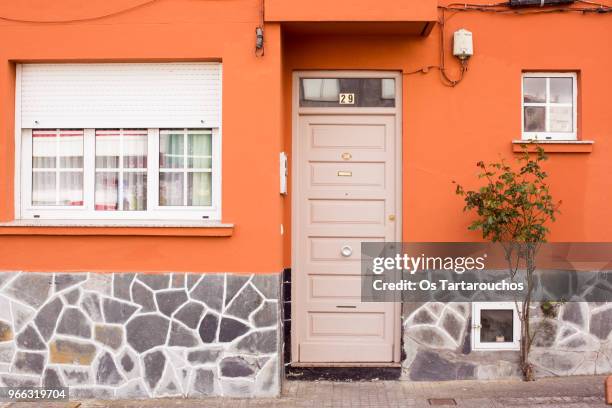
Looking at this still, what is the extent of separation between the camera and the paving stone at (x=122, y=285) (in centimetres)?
664

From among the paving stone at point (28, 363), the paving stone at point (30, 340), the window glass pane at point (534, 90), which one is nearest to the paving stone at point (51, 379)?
the paving stone at point (28, 363)

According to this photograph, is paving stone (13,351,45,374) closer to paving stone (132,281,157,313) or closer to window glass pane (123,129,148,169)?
paving stone (132,281,157,313)

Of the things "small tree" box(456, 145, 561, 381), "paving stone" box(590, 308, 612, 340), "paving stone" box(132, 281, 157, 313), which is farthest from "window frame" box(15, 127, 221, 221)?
"paving stone" box(590, 308, 612, 340)

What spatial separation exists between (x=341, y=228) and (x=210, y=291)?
1.53 m

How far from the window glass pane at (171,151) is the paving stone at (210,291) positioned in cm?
116

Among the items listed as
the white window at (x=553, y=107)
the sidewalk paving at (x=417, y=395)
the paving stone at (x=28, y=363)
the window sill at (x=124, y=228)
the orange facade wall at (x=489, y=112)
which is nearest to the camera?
the sidewalk paving at (x=417, y=395)

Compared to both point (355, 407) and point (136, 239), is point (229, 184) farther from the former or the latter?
point (355, 407)

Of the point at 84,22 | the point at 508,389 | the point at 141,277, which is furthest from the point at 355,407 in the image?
the point at 84,22

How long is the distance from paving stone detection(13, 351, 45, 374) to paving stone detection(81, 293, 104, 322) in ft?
1.98

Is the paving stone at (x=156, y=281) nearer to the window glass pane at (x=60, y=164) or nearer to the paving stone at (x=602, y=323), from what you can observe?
the window glass pane at (x=60, y=164)

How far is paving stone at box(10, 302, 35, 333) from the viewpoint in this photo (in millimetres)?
6670

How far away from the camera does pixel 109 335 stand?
6629 mm

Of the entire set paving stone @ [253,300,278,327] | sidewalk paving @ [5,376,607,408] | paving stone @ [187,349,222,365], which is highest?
paving stone @ [253,300,278,327]

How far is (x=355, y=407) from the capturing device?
6.45 metres
